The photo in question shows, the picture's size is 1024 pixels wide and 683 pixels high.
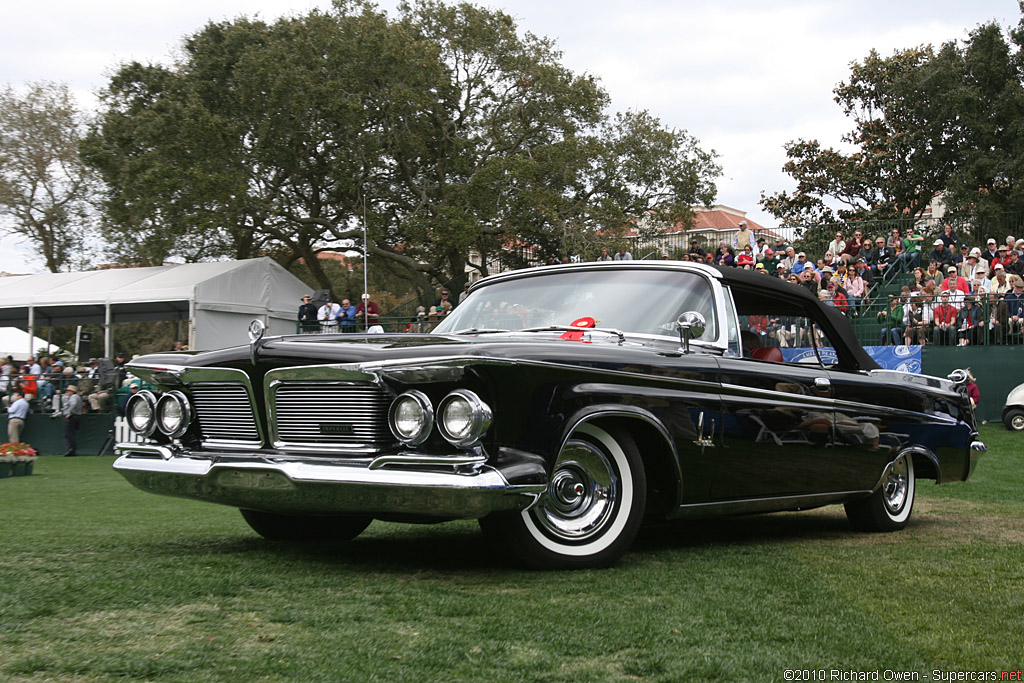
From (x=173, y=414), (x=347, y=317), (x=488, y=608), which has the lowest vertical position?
(x=488, y=608)

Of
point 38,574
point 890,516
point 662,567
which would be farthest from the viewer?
point 890,516

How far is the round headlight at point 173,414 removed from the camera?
16.3 ft

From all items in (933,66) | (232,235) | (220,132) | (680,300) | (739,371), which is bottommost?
(739,371)

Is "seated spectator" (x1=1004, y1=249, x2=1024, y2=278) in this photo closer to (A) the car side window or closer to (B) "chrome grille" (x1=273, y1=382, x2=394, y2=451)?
(A) the car side window

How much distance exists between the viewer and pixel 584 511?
4.62m

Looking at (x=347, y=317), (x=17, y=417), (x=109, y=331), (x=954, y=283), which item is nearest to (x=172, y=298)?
(x=109, y=331)

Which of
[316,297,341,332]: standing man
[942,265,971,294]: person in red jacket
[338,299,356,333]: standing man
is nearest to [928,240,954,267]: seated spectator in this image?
[942,265,971,294]: person in red jacket

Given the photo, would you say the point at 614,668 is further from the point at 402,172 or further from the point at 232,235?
the point at 232,235

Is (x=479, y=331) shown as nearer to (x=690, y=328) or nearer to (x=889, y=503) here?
(x=690, y=328)

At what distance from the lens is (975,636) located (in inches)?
135

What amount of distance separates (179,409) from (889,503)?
14.8 ft

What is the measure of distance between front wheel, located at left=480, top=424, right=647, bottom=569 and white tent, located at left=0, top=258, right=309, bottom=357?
70.5 ft

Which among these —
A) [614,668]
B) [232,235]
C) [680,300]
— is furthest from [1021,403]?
[232,235]

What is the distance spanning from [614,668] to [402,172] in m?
31.5
